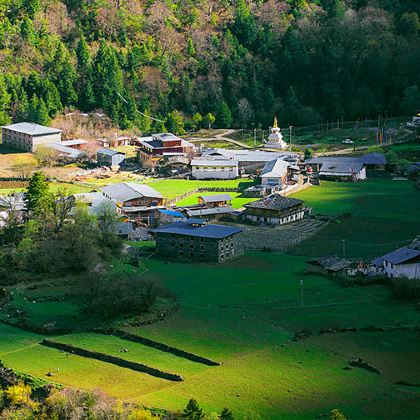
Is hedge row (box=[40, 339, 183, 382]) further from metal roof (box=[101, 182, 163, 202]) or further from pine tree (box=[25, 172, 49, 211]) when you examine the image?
metal roof (box=[101, 182, 163, 202])

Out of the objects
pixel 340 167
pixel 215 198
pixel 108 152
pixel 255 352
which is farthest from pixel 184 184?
pixel 255 352

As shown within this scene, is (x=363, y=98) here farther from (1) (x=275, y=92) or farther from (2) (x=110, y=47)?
(2) (x=110, y=47)

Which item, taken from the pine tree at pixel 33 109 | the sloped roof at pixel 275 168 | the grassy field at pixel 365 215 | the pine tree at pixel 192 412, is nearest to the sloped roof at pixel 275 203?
the grassy field at pixel 365 215

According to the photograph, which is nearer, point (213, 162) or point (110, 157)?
point (213, 162)

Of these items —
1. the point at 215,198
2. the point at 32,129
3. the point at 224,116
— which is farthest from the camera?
the point at 224,116

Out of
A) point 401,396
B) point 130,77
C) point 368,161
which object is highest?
point 130,77

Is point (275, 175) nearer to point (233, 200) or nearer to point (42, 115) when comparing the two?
point (233, 200)

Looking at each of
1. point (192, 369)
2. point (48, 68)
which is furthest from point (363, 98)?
point (192, 369)
